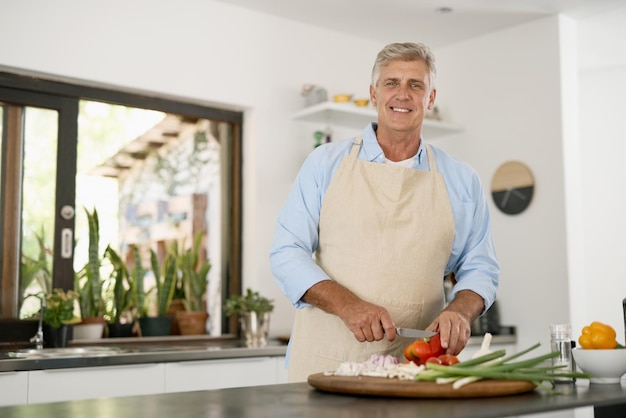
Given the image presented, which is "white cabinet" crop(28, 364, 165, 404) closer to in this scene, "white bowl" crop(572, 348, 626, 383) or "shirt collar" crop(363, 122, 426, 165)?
"shirt collar" crop(363, 122, 426, 165)

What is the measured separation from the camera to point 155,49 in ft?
12.9

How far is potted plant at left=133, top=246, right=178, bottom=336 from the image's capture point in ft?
13.0

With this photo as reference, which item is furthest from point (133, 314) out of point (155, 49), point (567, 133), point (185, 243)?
point (567, 133)

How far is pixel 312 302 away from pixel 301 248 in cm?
15

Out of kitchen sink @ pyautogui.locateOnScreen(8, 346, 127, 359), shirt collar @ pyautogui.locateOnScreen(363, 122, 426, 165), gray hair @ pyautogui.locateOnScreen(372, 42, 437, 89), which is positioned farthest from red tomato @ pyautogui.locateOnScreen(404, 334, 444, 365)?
kitchen sink @ pyautogui.locateOnScreen(8, 346, 127, 359)

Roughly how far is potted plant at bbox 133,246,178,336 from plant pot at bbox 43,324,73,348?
0.55 metres

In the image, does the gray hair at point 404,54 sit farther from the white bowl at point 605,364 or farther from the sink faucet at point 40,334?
the sink faucet at point 40,334

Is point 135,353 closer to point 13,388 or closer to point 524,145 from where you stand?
point 13,388

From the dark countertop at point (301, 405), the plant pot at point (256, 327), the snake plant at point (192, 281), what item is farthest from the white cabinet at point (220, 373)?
the dark countertop at point (301, 405)

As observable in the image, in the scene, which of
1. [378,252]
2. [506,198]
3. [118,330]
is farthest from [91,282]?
[506,198]

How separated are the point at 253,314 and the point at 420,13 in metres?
1.98

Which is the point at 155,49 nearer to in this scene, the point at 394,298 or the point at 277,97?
the point at 277,97

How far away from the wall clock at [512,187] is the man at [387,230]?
2403 millimetres

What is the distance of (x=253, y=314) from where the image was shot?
3.87 m
